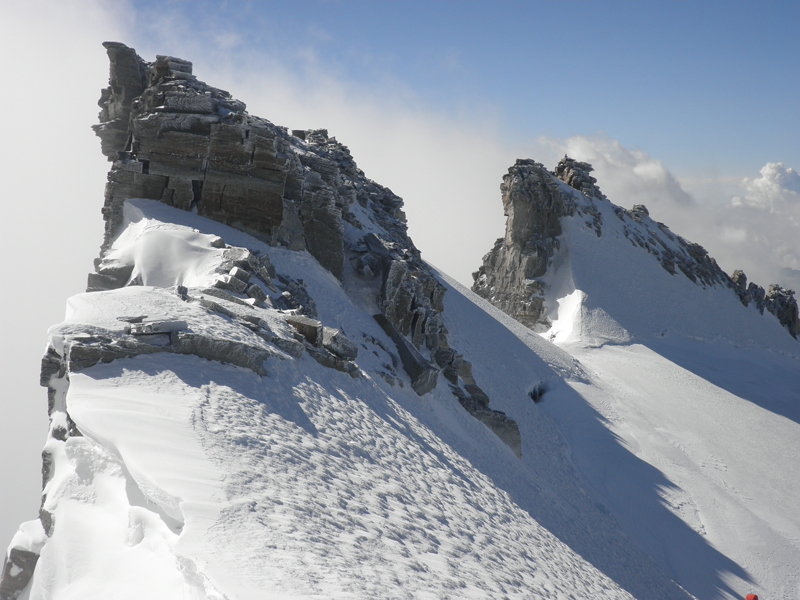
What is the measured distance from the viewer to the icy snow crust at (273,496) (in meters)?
6.35

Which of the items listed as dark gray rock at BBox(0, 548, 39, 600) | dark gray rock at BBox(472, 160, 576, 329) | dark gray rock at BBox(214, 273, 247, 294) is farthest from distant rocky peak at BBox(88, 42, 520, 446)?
dark gray rock at BBox(472, 160, 576, 329)

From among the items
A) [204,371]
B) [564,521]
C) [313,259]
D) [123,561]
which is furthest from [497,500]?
[313,259]

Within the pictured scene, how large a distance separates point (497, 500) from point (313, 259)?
11.9 metres

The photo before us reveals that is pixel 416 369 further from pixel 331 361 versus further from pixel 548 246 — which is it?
pixel 548 246

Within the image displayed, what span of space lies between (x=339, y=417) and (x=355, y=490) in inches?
100

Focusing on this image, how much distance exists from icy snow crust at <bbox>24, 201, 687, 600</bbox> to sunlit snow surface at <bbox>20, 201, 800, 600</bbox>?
0.11ft

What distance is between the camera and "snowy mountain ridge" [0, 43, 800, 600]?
705 centimetres

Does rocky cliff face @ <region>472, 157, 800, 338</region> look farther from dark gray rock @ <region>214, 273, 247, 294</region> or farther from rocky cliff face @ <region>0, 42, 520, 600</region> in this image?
dark gray rock @ <region>214, 273, 247, 294</region>

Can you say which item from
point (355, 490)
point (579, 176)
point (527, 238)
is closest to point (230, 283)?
point (355, 490)

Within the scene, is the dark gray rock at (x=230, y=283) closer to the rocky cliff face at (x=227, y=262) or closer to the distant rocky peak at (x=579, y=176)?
the rocky cliff face at (x=227, y=262)

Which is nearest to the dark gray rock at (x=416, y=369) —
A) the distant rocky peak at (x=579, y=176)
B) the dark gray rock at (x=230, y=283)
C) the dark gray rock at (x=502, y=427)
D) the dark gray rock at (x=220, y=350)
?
the dark gray rock at (x=502, y=427)

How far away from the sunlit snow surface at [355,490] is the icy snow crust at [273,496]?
3cm

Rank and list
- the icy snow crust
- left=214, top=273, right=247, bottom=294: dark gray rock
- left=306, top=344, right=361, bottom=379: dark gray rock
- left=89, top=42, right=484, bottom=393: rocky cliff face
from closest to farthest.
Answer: the icy snow crust < left=306, top=344, right=361, bottom=379: dark gray rock < left=214, top=273, right=247, bottom=294: dark gray rock < left=89, top=42, right=484, bottom=393: rocky cliff face

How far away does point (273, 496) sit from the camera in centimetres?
755
